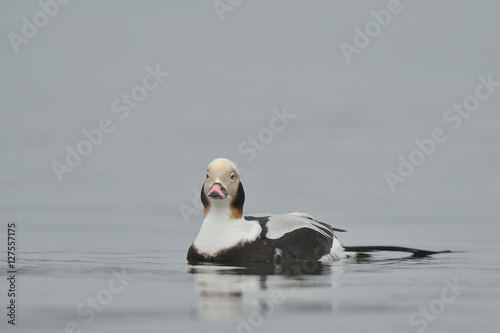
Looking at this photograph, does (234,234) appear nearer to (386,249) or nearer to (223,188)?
(223,188)

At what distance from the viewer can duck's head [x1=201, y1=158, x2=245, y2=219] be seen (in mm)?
15164

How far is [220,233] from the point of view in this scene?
15.5m

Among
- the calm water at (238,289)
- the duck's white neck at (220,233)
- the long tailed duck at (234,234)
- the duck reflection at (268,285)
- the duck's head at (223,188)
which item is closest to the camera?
the calm water at (238,289)

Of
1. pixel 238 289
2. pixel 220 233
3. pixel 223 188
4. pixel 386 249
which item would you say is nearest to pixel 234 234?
pixel 220 233

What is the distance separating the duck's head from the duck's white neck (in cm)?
6

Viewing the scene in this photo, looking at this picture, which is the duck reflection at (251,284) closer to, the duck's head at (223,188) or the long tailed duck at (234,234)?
the long tailed duck at (234,234)

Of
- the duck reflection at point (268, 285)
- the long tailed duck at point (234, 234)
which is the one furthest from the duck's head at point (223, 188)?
the duck reflection at point (268, 285)

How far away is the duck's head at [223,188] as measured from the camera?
1516 cm

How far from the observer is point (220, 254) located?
15438mm

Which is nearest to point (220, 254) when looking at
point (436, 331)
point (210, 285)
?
point (210, 285)

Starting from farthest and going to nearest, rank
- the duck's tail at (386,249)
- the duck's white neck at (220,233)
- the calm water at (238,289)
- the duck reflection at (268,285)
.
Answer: the duck's tail at (386,249)
the duck's white neck at (220,233)
the duck reflection at (268,285)
the calm water at (238,289)

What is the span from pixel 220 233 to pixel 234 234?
16 centimetres

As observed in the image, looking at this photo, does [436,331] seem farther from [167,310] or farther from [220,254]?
[220,254]

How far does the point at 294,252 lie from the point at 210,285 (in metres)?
2.28
